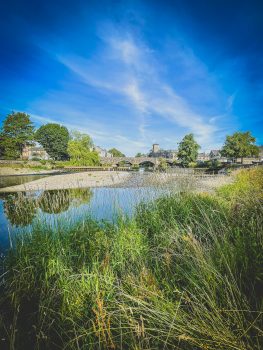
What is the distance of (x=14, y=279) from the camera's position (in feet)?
13.1

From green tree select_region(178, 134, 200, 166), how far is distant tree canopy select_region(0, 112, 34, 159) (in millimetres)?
54904

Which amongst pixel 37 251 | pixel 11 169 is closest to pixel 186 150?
pixel 11 169

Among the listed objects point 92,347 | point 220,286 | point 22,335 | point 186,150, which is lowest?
point 22,335

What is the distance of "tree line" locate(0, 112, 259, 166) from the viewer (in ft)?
202

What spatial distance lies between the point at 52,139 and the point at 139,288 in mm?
93678

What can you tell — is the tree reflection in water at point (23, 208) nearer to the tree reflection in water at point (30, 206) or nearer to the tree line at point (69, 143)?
the tree reflection in water at point (30, 206)

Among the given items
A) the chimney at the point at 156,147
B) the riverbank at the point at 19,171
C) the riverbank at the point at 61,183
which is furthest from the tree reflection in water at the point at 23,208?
the chimney at the point at 156,147

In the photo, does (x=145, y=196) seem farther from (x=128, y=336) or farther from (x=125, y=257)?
(x=128, y=336)

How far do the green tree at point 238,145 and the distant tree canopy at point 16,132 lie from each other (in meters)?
64.7

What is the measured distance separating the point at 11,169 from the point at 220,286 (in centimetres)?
5621

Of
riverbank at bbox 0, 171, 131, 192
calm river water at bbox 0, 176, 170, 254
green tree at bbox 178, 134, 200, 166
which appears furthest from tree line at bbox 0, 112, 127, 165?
calm river water at bbox 0, 176, 170, 254

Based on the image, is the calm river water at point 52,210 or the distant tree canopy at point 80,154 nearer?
the calm river water at point 52,210

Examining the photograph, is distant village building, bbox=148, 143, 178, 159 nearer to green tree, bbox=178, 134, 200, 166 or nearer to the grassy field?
green tree, bbox=178, 134, 200, 166

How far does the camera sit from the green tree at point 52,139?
3460 inches
